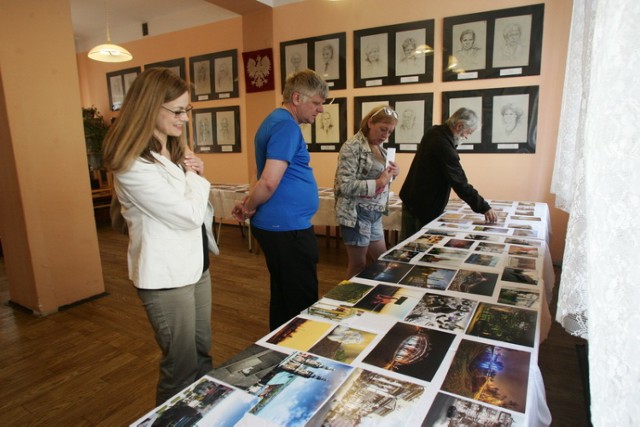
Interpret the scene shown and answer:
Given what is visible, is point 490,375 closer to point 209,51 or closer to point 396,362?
point 396,362

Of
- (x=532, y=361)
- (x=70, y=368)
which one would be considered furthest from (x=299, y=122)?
(x=70, y=368)

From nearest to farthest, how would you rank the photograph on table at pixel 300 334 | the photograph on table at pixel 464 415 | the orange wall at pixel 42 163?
the photograph on table at pixel 464 415 < the photograph on table at pixel 300 334 < the orange wall at pixel 42 163

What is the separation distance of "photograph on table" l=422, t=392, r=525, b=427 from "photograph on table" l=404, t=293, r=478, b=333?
293 millimetres

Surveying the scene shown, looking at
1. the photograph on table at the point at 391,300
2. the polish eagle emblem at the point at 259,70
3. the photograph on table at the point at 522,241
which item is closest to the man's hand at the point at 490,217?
the photograph on table at the point at 522,241

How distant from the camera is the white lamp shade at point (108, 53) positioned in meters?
4.41

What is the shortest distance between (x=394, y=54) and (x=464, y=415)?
4.07 meters

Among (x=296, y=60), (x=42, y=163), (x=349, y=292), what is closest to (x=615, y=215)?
(x=349, y=292)

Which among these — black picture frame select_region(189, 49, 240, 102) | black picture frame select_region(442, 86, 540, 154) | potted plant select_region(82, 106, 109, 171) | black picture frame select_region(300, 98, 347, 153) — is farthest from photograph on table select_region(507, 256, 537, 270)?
potted plant select_region(82, 106, 109, 171)

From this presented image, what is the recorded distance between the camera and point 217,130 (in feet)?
18.5

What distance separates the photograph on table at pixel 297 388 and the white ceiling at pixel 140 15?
4.78m

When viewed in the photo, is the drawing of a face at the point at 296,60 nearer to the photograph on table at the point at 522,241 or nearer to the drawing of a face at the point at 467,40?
the drawing of a face at the point at 467,40

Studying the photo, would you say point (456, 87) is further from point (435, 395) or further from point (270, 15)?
point (435, 395)

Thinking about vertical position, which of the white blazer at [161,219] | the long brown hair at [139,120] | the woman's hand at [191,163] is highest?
the long brown hair at [139,120]

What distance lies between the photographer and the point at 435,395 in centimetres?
74
